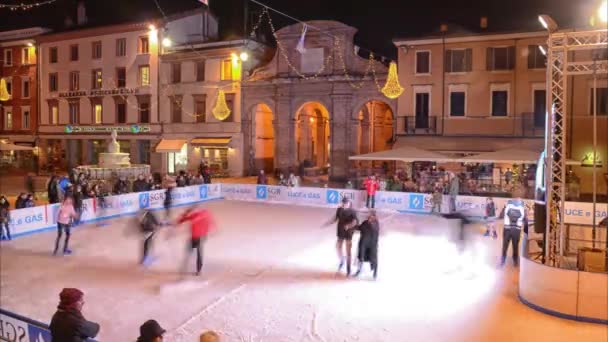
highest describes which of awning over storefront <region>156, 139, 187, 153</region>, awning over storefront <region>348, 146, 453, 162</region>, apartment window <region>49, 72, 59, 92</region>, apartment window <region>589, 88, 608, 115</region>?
apartment window <region>49, 72, 59, 92</region>

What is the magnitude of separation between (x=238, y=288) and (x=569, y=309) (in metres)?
6.01

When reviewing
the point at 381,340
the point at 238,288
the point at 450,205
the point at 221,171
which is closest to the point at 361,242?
the point at 238,288

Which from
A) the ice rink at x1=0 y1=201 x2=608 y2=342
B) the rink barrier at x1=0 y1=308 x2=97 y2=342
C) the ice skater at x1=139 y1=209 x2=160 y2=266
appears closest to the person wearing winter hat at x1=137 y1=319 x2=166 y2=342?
the rink barrier at x1=0 y1=308 x2=97 y2=342

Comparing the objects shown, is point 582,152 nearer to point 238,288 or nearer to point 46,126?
point 238,288

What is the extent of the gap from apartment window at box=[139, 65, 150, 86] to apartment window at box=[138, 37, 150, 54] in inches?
45.8

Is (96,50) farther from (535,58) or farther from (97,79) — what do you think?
(535,58)

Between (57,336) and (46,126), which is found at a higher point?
(46,126)

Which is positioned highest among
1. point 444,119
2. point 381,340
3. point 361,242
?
point 444,119

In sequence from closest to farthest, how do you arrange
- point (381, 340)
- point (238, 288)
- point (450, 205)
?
1. point (381, 340)
2. point (238, 288)
3. point (450, 205)

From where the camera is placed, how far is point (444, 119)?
97.7 ft

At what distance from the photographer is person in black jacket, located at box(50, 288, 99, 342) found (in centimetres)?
515

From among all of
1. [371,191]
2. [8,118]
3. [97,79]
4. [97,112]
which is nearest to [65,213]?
[371,191]

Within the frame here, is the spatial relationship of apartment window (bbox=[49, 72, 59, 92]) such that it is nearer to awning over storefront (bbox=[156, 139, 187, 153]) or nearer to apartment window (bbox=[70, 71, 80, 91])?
apartment window (bbox=[70, 71, 80, 91])

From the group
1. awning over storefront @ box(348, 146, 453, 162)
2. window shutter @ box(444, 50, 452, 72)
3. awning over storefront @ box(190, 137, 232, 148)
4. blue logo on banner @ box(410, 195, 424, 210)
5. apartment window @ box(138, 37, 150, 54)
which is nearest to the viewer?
blue logo on banner @ box(410, 195, 424, 210)
